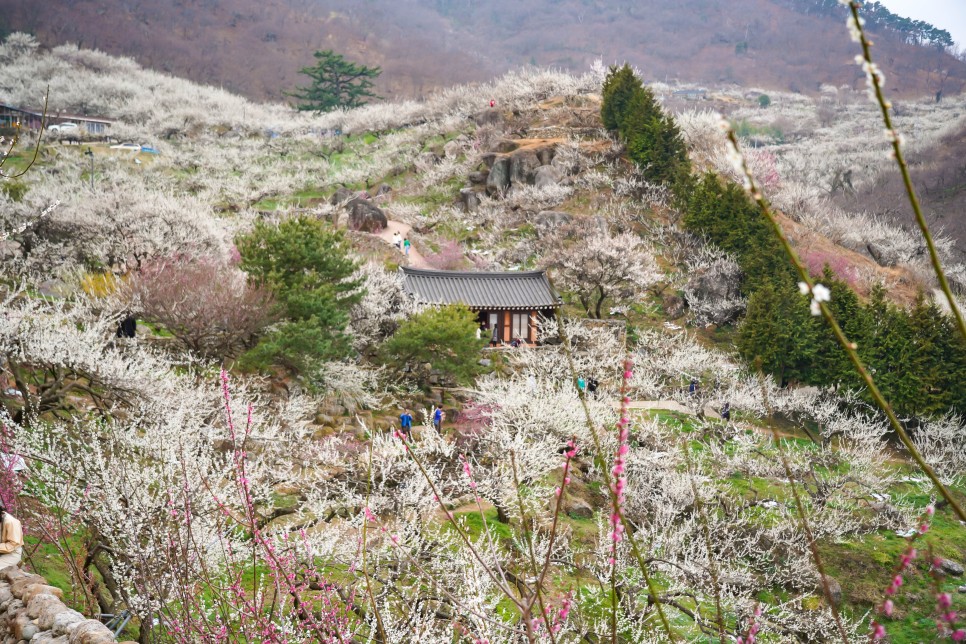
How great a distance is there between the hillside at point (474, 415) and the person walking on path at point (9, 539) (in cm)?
27

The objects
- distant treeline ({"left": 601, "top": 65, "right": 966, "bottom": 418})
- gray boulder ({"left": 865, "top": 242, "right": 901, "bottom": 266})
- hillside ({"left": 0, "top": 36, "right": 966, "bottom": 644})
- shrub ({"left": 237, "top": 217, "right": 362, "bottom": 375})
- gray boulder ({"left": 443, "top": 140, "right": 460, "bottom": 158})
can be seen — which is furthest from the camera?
gray boulder ({"left": 443, "top": 140, "right": 460, "bottom": 158})

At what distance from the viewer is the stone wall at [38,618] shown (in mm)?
5418

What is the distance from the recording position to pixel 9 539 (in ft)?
23.1

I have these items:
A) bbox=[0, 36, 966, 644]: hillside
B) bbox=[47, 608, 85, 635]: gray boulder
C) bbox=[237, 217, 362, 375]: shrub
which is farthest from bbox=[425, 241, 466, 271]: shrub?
bbox=[47, 608, 85, 635]: gray boulder

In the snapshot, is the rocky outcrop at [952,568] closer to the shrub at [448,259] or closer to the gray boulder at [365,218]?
the shrub at [448,259]

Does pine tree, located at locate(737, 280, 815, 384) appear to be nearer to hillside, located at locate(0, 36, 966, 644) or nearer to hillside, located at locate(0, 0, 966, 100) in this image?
hillside, located at locate(0, 36, 966, 644)

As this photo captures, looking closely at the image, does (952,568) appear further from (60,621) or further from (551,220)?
(551,220)

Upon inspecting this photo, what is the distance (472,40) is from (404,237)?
430 ft

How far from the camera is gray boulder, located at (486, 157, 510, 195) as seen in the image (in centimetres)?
4753

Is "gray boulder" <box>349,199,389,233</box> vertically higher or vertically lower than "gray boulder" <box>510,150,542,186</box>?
lower

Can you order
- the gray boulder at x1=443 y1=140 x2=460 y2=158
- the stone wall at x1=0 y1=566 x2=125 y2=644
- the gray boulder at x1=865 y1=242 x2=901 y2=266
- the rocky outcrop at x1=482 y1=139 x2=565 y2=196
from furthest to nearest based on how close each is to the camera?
1. the gray boulder at x1=443 y1=140 x2=460 y2=158
2. the rocky outcrop at x1=482 y1=139 x2=565 y2=196
3. the gray boulder at x1=865 y1=242 x2=901 y2=266
4. the stone wall at x1=0 y1=566 x2=125 y2=644

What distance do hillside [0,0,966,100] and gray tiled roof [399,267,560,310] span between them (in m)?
77.0

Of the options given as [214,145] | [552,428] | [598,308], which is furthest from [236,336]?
[214,145]

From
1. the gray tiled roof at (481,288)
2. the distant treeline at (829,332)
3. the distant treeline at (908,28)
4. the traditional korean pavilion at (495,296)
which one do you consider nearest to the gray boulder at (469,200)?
the distant treeline at (829,332)
